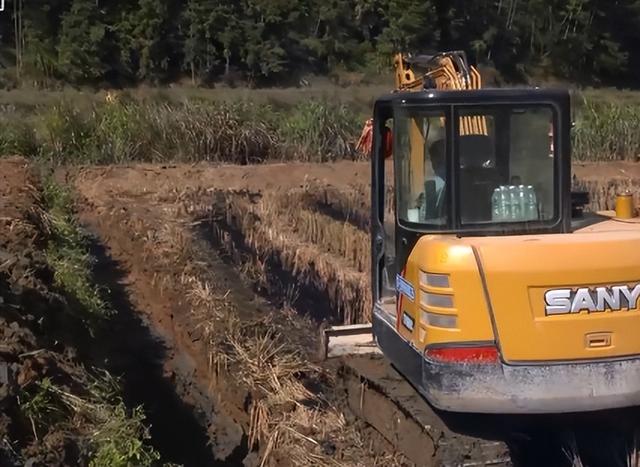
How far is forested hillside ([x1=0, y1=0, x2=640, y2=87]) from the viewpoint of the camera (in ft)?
136

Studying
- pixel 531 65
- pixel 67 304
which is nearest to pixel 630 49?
pixel 531 65

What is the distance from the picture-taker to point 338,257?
13.4 metres

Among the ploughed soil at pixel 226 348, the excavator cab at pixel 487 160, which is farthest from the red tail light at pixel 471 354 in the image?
the ploughed soil at pixel 226 348

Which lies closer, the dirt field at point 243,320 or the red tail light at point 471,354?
the red tail light at point 471,354

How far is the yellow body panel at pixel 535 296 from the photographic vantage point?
6.11m

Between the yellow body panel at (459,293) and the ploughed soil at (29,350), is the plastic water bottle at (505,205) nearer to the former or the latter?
the yellow body panel at (459,293)

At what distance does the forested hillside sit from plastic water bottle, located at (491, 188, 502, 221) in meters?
32.4

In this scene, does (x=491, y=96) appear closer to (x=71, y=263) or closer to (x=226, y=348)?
(x=226, y=348)

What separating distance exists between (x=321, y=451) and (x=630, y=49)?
4615 centimetres

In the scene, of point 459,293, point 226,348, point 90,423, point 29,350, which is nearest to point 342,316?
point 226,348

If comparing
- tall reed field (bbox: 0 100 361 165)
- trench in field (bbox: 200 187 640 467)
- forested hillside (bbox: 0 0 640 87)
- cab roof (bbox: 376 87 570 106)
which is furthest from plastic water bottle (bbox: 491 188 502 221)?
forested hillside (bbox: 0 0 640 87)

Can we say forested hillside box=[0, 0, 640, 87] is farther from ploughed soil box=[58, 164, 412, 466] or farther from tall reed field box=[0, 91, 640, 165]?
ploughed soil box=[58, 164, 412, 466]

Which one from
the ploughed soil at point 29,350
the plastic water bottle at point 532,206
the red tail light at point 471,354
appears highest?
the plastic water bottle at point 532,206

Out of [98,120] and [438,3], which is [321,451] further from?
[438,3]
